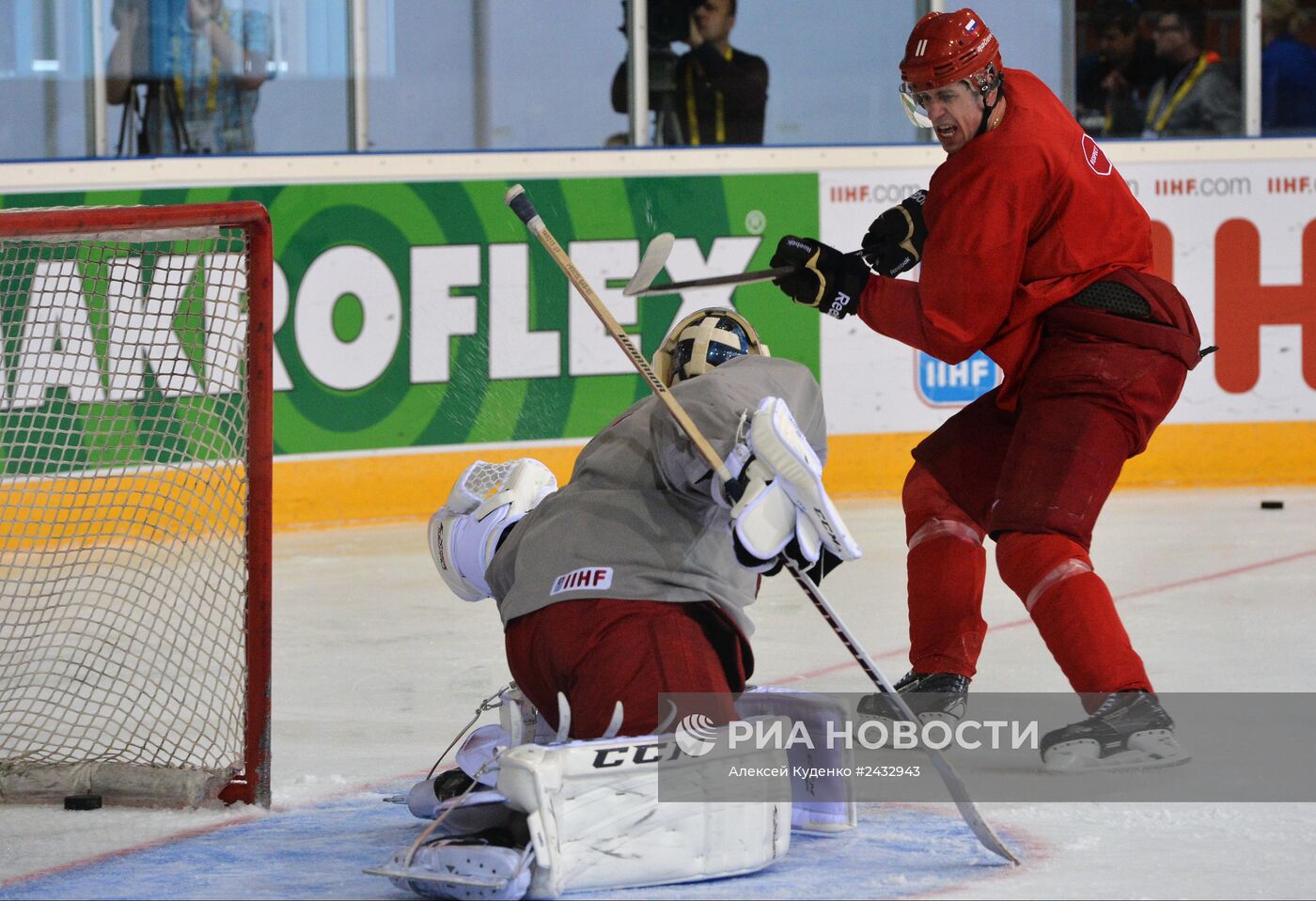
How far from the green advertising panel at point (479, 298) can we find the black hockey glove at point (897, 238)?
2761mm

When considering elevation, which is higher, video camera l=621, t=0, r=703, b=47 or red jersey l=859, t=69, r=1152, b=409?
video camera l=621, t=0, r=703, b=47

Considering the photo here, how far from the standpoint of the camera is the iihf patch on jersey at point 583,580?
2.57m

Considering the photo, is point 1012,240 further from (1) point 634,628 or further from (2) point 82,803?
(2) point 82,803

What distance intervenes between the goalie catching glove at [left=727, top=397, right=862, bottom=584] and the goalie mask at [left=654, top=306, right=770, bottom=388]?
34cm

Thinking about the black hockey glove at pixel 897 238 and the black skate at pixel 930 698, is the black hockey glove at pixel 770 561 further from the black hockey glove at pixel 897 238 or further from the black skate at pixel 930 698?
the black hockey glove at pixel 897 238

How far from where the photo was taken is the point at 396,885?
8.15ft

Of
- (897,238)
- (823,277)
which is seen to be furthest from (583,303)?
(823,277)

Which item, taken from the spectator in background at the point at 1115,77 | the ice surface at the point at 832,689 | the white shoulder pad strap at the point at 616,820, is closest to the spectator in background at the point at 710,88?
the spectator in background at the point at 1115,77

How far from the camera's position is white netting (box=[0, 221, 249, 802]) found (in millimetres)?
3189

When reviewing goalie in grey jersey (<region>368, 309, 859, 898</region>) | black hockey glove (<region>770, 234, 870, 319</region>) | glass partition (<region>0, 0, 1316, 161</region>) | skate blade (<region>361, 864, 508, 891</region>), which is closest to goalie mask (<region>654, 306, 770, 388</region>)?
goalie in grey jersey (<region>368, 309, 859, 898</region>)

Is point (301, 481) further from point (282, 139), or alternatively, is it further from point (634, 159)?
point (634, 159)

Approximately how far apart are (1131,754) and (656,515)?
0.89 metres

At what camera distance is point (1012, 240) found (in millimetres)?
3070

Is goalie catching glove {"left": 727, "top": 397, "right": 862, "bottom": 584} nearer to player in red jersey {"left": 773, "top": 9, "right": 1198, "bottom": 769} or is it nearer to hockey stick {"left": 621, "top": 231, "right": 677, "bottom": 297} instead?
hockey stick {"left": 621, "top": 231, "right": 677, "bottom": 297}
